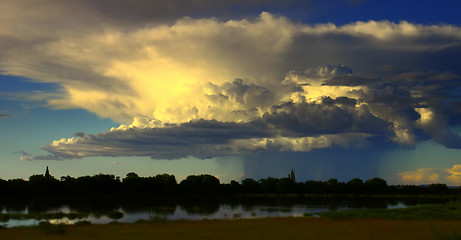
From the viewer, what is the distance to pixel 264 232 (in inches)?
1784

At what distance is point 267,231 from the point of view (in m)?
46.1

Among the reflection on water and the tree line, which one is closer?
the reflection on water

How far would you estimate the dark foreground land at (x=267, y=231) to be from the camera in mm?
42312

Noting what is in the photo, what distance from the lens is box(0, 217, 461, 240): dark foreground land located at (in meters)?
42.3

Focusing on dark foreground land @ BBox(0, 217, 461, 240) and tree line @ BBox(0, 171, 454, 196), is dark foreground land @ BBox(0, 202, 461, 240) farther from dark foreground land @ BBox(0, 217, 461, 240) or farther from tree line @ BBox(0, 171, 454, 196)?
tree line @ BBox(0, 171, 454, 196)

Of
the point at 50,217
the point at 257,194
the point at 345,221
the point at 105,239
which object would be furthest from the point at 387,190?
the point at 105,239

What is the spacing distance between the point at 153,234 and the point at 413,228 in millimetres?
30430

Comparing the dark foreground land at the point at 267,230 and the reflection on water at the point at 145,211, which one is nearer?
the dark foreground land at the point at 267,230

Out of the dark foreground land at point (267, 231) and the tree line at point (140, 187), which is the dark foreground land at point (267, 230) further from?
the tree line at point (140, 187)

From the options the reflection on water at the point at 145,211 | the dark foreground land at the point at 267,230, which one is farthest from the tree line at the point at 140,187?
the dark foreground land at the point at 267,230

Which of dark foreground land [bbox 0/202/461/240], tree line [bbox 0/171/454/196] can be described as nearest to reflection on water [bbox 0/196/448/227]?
dark foreground land [bbox 0/202/461/240]

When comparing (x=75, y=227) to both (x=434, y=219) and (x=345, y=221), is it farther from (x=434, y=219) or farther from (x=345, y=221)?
(x=434, y=219)

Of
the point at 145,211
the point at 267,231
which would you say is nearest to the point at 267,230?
the point at 267,231

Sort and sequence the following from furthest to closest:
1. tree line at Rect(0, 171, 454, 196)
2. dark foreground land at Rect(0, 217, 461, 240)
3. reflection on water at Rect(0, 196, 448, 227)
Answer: tree line at Rect(0, 171, 454, 196) → reflection on water at Rect(0, 196, 448, 227) → dark foreground land at Rect(0, 217, 461, 240)
